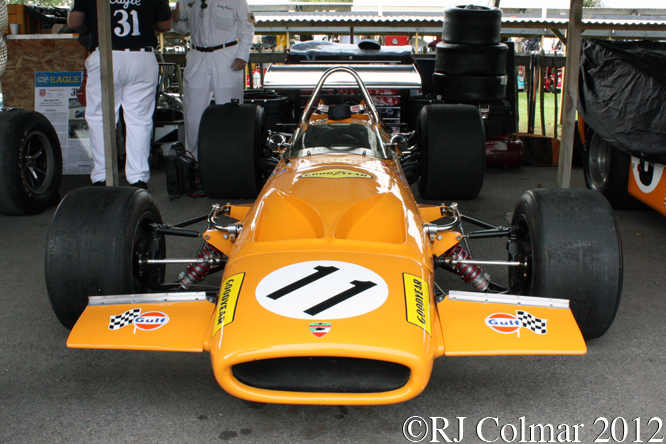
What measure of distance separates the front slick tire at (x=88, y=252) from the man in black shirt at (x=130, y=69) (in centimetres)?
300

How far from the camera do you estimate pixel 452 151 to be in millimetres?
4988

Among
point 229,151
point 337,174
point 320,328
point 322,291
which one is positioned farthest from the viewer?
point 229,151

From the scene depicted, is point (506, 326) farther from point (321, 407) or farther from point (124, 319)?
point (124, 319)

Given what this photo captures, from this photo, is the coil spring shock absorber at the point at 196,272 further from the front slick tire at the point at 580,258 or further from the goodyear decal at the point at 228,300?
the front slick tire at the point at 580,258

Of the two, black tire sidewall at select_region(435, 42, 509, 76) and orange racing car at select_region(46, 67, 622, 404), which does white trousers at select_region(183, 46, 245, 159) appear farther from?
orange racing car at select_region(46, 67, 622, 404)

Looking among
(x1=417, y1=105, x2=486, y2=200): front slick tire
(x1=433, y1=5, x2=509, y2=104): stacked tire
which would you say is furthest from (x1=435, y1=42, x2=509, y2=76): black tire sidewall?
(x1=417, y1=105, x2=486, y2=200): front slick tire

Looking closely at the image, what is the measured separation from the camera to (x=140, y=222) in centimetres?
308

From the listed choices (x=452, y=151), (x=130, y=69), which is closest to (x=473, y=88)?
(x=452, y=151)

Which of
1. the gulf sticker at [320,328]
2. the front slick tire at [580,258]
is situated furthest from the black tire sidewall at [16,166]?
the front slick tire at [580,258]

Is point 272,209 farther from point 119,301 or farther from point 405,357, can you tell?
point 405,357

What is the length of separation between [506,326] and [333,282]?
2.24 feet

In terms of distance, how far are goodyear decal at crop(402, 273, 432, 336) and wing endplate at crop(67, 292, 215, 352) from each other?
78cm

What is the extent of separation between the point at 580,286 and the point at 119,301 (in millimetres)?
2003

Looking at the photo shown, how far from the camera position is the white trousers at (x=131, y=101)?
561 centimetres
